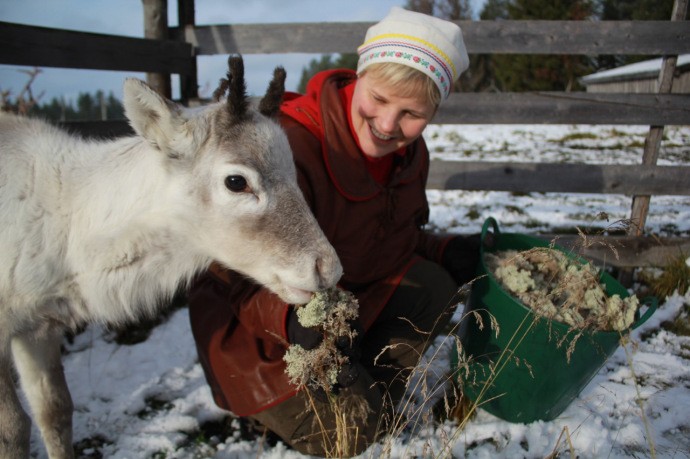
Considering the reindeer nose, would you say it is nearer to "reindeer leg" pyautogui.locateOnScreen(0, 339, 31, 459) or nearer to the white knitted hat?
the white knitted hat

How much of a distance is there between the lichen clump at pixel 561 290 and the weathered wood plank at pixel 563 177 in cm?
174

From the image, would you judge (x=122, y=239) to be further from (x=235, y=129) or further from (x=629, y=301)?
(x=629, y=301)

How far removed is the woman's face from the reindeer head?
2.03 ft

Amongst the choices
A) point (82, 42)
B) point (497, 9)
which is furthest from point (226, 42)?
point (497, 9)

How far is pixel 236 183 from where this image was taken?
6.42 ft

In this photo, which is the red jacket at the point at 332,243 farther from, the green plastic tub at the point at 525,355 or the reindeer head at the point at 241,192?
the green plastic tub at the point at 525,355

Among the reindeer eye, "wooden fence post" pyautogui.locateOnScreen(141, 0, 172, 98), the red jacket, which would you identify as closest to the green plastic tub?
the red jacket

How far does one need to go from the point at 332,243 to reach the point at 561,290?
118 centimetres

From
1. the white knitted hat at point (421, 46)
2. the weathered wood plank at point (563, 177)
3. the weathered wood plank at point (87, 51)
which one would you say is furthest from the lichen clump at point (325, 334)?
the weathered wood plank at point (563, 177)

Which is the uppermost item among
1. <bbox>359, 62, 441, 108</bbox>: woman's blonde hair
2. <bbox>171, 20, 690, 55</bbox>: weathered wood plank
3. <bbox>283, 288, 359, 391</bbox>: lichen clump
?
<bbox>171, 20, 690, 55</bbox>: weathered wood plank

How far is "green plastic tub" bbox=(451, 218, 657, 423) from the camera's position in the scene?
2326 mm

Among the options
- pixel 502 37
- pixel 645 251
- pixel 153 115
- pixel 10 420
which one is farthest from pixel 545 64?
pixel 10 420

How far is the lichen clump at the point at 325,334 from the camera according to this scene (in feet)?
6.30

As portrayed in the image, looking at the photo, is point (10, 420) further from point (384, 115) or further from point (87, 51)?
point (87, 51)
